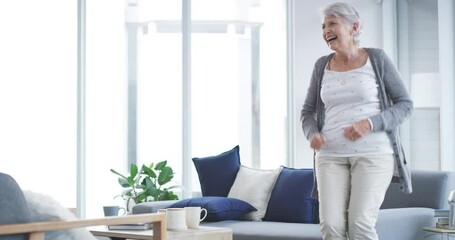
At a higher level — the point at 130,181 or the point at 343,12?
the point at 343,12

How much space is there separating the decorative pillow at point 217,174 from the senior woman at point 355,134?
1.80m

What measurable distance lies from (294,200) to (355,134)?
1630 mm

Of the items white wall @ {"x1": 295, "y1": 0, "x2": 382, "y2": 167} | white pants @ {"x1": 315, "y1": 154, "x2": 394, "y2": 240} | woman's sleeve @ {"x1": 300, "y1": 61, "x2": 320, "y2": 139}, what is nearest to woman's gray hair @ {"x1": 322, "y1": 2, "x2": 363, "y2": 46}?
woman's sleeve @ {"x1": 300, "y1": 61, "x2": 320, "y2": 139}

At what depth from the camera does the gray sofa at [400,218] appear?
13.0ft

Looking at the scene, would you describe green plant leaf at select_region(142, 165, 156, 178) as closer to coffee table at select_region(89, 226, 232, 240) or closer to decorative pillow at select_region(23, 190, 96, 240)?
coffee table at select_region(89, 226, 232, 240)

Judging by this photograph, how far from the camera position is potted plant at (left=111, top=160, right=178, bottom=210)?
6.07 m

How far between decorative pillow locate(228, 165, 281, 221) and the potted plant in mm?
1139

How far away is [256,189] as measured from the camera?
Result: 4934 mm

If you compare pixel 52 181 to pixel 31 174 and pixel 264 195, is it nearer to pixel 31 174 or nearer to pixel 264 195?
pixel 31 174

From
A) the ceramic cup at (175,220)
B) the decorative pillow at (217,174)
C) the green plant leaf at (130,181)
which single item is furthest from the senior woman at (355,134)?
the green plant leaf at (130,181)

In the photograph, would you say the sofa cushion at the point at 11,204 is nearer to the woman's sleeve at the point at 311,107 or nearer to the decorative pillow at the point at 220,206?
the woman's sleeve at the point at 311,107

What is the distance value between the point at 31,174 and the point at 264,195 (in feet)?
8.38

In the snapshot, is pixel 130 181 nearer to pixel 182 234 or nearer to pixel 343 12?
pixel 182 234

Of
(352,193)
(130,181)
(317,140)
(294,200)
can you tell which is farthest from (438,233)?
(130,181)
